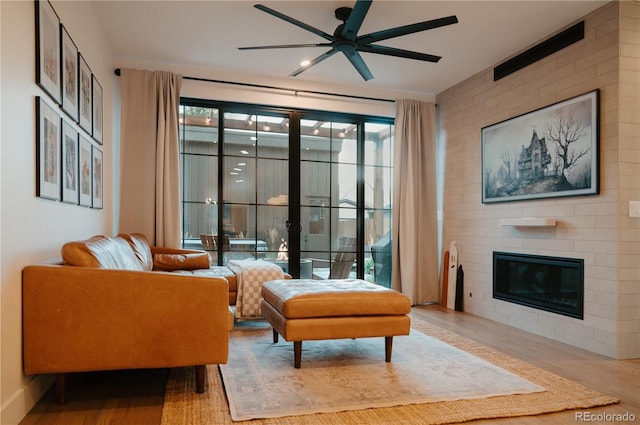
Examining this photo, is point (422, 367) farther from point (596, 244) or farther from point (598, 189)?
point (598, 189)

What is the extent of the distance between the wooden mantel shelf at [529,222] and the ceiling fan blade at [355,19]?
7.11 feet

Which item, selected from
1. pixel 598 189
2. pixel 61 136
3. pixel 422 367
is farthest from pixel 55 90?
pixel 598 189

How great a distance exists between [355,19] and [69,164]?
2.08 metres

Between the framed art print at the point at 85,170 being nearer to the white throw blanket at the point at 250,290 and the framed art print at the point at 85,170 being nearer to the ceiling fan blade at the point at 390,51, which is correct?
the white throw blanket at the point at 250,290

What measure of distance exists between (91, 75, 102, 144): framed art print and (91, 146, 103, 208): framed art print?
123 millimetres

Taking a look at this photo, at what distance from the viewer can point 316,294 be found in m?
2.67

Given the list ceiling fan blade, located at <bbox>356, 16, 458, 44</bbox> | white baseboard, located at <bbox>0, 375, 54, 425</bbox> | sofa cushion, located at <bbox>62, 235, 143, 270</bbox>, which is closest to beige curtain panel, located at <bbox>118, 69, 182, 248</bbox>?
sofa cushion, located at <bbox>62, 235, 143, 270</bbox>

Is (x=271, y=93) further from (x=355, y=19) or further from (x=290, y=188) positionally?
(x=355, y=19)

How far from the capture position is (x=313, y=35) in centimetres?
391

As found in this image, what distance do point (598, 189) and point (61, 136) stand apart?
3.72 metres

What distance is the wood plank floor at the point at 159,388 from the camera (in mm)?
1985

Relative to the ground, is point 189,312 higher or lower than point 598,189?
lower

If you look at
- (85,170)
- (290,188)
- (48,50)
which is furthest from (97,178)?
(290,188)

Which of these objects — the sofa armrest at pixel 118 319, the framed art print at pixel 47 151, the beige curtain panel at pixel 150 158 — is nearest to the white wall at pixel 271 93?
the beige curtain panel at pixel 150 158
